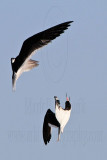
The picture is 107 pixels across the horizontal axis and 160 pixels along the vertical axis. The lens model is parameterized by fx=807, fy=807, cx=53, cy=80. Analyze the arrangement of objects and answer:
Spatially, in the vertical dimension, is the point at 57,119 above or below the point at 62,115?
below

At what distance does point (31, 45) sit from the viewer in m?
40.9

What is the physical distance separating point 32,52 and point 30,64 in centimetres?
188

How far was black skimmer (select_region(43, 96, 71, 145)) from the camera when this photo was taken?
137ft

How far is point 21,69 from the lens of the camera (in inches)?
1649

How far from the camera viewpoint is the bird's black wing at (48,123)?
143 ft

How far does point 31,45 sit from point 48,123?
5.34 m

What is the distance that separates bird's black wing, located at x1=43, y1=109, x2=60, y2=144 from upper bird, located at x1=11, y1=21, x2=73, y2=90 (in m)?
3.42

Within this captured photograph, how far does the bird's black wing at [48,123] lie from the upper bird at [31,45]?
3.42m

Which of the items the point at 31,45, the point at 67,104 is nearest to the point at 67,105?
the point at 67,104

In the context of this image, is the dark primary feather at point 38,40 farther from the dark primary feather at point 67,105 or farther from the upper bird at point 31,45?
the dark primary feather at point 67,105

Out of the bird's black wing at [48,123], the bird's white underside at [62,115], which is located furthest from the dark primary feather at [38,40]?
the bird's black wing at [48,123]

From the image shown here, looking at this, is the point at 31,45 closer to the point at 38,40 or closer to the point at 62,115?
the point at 38,40

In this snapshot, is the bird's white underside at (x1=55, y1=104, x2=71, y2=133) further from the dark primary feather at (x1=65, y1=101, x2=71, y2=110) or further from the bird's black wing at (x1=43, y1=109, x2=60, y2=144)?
the bird's black wing at (x1=43, y1=109, x2=60, y2=144)

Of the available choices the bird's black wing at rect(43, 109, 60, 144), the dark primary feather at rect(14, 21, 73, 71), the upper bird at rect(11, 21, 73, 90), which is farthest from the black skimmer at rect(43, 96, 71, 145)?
the dark primary feather at rect(14, 21, 73, 71)
